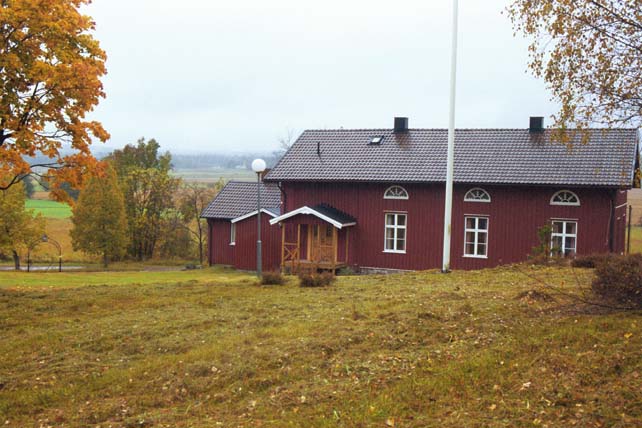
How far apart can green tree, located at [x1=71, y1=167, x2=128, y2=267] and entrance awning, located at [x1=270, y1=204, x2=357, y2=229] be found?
17970mm

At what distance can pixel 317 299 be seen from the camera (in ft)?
44.5

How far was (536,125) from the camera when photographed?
1075 inches

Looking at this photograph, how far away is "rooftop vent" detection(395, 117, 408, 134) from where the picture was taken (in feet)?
98.0

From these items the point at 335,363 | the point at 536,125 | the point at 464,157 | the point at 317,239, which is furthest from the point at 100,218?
the point at 335,363

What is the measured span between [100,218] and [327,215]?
20.8 metres

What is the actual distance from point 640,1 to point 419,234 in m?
17.4

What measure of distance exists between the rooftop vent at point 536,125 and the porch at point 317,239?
779cm

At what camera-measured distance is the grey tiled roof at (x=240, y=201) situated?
33.8m

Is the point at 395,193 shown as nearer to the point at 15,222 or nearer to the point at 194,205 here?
the point at 15,222

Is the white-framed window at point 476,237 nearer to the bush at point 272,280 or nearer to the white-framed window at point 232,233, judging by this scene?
the bush at point 272,280

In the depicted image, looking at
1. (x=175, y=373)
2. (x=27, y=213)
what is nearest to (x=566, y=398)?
(x=175, y=373)

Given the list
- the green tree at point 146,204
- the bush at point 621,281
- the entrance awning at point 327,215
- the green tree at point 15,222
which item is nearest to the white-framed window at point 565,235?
the entrance awning at point 327,215

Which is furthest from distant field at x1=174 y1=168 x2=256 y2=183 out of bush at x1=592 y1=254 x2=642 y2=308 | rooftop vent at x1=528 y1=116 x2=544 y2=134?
bush at x1=592 y1=254 x2=642 y2=308

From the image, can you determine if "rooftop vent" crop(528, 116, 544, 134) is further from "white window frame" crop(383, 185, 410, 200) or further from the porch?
the porch
